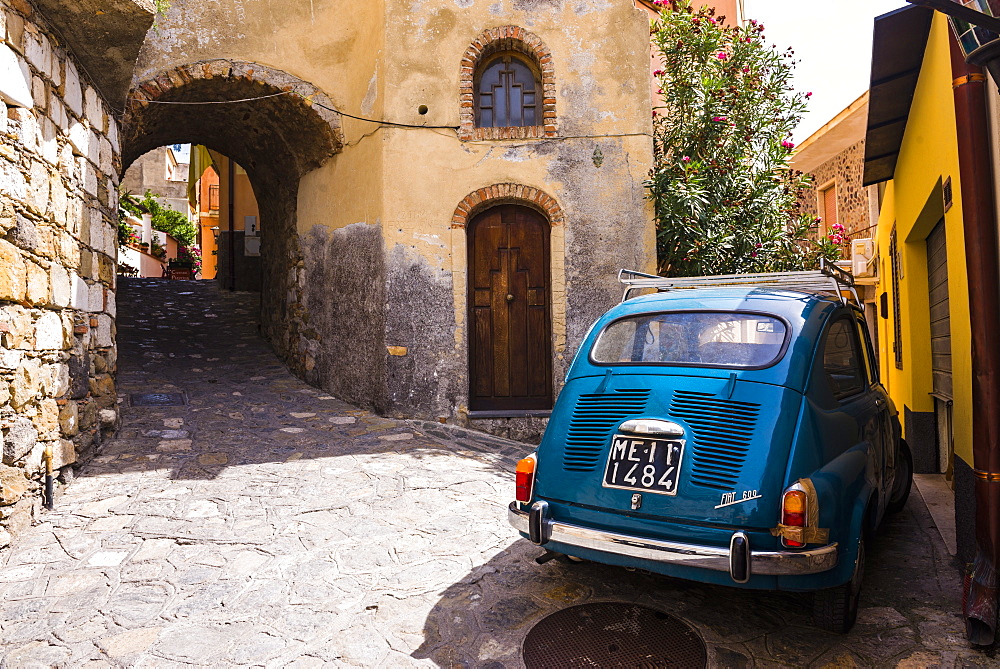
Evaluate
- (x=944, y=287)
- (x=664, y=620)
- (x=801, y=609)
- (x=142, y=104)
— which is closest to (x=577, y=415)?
(x=664, y=620)

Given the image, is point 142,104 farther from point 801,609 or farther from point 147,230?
point 147,230

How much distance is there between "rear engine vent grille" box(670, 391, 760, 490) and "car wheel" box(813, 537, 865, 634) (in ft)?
2.46

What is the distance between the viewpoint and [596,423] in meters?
3.44

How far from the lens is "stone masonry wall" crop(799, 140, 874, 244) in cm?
1443

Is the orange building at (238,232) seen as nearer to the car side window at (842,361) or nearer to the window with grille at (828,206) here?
the car side window at (842,361)

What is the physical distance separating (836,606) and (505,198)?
19.9ft

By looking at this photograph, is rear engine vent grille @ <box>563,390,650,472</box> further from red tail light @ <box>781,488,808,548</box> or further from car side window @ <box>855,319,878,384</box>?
car side window @ <box>855,319,878,384</box>

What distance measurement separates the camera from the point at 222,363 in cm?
966

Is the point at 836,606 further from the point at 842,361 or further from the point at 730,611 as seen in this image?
the point at 842,361

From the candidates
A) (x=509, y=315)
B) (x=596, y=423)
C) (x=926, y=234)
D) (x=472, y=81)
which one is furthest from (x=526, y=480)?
(x=472, y=81)

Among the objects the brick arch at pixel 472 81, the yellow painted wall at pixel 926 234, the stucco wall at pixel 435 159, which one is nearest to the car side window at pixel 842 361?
the yellow painted wall at pixel 926 234

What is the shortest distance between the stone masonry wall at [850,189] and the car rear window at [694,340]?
1168cm

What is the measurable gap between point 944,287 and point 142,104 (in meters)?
8.58

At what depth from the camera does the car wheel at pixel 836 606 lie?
3113 millimetres
